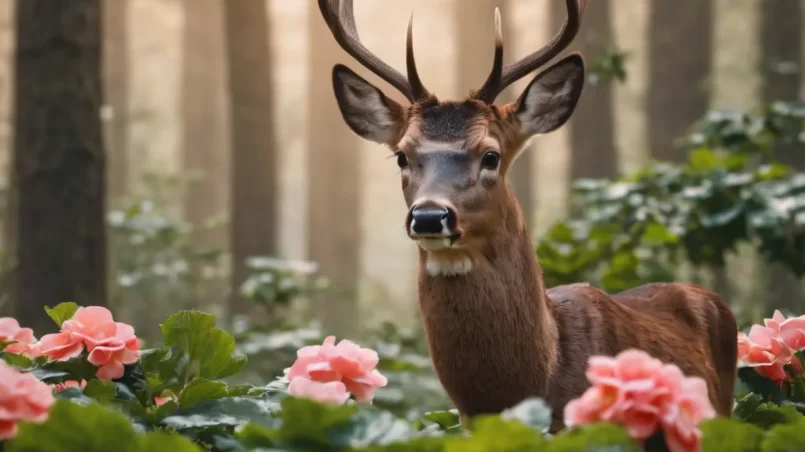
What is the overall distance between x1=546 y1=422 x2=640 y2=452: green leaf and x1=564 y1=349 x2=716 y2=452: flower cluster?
19 cm

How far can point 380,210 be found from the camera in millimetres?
44125

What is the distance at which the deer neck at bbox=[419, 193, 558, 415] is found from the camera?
3166 mm

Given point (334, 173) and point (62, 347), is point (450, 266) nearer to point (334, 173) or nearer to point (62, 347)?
point (62, 347)

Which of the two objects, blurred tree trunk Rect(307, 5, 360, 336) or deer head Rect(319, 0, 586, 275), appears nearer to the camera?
deer head Rect(319, 0, 586, 275)

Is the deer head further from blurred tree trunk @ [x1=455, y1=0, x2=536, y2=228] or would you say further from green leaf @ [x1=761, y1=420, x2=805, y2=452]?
blurred tree trunk @ [x1=455, y1=0, x2=536, y2=228]

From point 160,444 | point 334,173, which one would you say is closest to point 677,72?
point 160,444

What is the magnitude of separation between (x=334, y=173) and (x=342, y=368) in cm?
2191

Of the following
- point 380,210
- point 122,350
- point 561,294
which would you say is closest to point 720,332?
point 561,294

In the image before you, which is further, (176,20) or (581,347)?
(176,20)

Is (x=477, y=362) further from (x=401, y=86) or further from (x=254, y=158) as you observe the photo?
(x=254, y=158)

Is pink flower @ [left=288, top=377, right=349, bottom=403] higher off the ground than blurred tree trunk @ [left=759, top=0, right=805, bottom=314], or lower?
lower

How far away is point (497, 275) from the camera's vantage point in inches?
130

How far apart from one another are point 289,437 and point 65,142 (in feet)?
16.2


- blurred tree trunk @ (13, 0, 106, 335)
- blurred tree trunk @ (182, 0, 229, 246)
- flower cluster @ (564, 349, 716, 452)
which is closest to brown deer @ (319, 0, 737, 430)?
flower cluster @ (564, 349, 716, 452)
